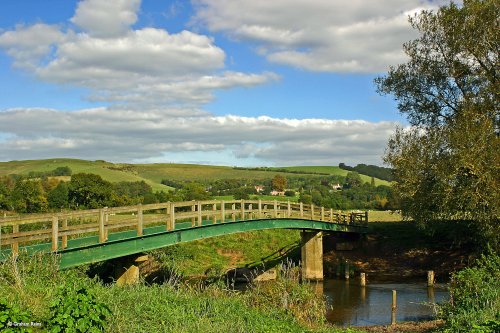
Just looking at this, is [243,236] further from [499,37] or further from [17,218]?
[17,218]

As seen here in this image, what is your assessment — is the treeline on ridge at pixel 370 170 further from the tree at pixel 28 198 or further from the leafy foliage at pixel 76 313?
the leafy foliage at pixel 76 313

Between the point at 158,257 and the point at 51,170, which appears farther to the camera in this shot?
the point at 51,170

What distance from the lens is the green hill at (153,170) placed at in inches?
4552

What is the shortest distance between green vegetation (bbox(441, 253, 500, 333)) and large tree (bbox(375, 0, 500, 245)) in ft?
21.0

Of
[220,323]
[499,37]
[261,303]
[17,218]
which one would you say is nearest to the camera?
[220,323]

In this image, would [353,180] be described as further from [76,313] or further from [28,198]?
[76,313]

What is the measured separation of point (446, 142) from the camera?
26531 mm

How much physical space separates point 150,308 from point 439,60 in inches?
933

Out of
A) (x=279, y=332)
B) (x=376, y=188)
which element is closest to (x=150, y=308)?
(x=279, y=332)

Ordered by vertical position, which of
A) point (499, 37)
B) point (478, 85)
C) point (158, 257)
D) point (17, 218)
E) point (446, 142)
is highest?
point (499, 37)

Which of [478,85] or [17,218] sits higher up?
[478,85]

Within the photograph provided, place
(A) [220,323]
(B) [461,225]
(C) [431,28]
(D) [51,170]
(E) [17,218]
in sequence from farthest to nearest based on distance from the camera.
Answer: (D) [51,170] → (B) [461,225] → (C) [431,28] → (E) [17,218] → (A) [220,323]

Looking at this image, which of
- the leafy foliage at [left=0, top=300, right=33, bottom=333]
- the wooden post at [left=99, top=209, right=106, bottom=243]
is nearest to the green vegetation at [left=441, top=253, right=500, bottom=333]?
the leafy foliage at [left=0, top=300, right=33, bottom=333]

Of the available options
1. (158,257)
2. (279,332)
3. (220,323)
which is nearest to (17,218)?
(220,323)
